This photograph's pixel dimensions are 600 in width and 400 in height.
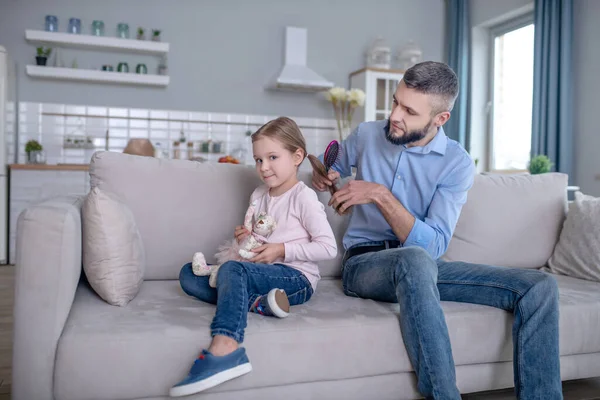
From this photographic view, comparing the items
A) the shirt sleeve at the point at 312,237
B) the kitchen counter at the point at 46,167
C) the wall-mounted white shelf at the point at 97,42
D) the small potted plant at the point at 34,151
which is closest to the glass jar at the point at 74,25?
the wall-mounted white shelf at the point at 97,42

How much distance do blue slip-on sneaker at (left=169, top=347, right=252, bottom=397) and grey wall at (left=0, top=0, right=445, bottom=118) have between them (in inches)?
163

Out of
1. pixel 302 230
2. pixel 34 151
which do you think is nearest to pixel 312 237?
pixel 302 230

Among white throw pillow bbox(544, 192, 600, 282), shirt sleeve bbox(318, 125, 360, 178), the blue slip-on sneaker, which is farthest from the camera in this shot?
white throw pillow bbox(544, 192, 600, 282)

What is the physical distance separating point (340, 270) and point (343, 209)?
500mm

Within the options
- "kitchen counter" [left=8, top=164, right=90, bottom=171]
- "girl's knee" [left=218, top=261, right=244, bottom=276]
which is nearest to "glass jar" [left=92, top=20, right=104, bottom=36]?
"kitchen counter" [left=8, top=164, right=90, bottom=171]

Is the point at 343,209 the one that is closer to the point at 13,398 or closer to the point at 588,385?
the point at 13,398

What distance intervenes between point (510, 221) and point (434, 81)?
83cm

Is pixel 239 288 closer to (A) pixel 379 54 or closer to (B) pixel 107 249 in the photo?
(B) pixel 107 249

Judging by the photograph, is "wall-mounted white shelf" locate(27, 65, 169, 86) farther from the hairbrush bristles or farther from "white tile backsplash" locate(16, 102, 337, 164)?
the hairbrush bristles

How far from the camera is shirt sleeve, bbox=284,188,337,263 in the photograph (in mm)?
1667

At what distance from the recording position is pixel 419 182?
1873mm

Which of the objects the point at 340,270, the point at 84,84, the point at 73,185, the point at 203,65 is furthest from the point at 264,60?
the point at 340,270

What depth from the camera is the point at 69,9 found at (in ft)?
15.9

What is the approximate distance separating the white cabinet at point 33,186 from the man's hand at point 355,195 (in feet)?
10.3
